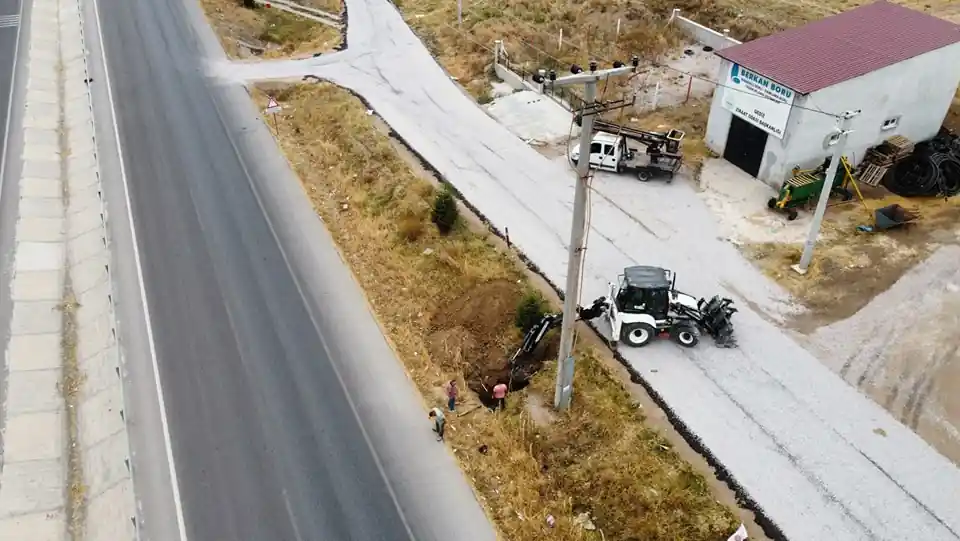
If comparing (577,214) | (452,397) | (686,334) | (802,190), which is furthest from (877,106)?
(452,397)

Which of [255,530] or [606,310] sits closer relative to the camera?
[255,530]

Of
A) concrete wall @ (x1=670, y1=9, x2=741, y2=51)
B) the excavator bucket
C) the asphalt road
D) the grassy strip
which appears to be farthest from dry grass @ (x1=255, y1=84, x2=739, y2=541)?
concrete wall @ (x1=670, y1=9, x2=741, y2=51)

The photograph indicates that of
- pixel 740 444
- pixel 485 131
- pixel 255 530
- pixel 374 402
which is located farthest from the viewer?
pixel 485 131

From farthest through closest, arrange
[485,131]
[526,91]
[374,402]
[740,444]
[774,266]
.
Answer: [526,91], [485,131], [774,266], [374,402], [740,444]

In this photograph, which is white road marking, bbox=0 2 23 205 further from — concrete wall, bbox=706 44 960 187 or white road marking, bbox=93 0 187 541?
concrete wall, bbox=706 44 960 187

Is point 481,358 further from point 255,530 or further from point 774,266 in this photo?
point 774,266

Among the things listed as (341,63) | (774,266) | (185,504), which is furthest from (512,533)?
(341,63)
